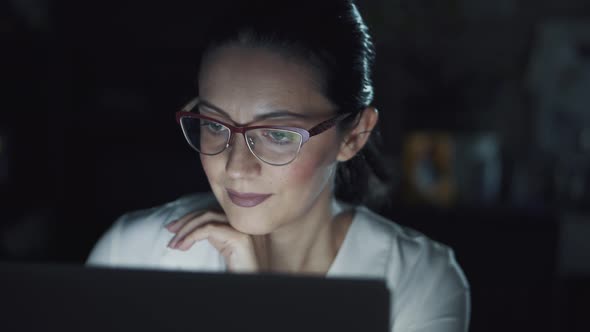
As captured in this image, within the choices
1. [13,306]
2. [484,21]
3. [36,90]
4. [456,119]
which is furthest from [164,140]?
[13,306]

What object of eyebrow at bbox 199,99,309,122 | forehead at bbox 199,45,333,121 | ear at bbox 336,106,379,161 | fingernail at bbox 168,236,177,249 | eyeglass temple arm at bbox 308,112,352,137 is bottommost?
fingernail at bbox 168,236,177,249

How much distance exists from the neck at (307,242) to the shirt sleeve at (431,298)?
12 cm

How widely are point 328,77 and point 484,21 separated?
115cm

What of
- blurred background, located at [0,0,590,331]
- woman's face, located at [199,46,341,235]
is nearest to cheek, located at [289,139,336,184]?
woman's face, located at [199,46,341,235]

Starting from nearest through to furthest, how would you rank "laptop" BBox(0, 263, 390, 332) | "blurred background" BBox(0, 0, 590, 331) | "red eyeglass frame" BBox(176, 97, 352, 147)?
"laptop" BBox(0, 263, 390, 332) < "red eyeglass frame" BBox(176, 97, 352, 147) < "blurred background" BBox(0, 0, 590, 331)

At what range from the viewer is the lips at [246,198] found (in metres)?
0.73

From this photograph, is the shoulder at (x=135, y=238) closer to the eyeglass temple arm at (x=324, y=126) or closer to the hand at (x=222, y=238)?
the hand at (x=222, y=238)

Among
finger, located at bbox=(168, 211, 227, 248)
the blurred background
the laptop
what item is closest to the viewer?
the laptop

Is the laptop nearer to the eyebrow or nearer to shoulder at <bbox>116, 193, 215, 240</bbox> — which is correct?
the eyebrow

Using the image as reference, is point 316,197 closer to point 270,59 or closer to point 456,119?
point 270,59

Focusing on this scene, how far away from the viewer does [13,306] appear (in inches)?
15.6

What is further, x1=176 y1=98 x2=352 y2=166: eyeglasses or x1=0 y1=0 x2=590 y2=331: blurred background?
x1=0 y1=0 x2=590 y2=331: blurred background

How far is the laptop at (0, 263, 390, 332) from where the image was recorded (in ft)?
1.24

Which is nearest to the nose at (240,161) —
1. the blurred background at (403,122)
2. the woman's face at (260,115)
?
the woman's face at (260,115)
